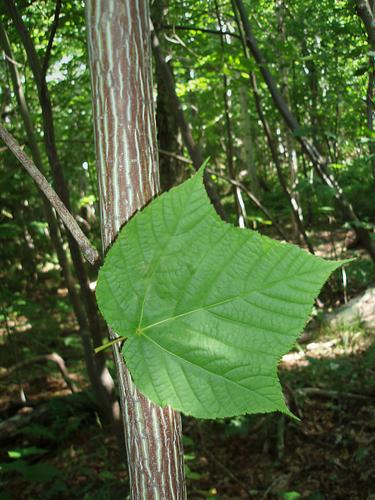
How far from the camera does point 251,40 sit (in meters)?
3.87

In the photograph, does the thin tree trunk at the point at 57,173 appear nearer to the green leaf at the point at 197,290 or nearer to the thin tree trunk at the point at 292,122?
the green leaf at the point at 197,290

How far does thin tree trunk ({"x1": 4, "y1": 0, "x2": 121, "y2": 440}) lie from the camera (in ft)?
6.67

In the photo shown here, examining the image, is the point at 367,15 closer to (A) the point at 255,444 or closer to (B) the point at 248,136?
(A) the point at 255,444

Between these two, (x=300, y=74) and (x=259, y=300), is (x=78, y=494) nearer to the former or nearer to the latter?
(x=259, y=300)

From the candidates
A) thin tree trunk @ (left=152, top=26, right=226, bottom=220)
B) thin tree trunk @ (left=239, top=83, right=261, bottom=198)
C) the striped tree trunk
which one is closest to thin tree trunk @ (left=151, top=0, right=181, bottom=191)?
thin tree trunk @ (left=152, top=26, right=226, bottom=220)

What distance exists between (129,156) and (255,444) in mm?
3509

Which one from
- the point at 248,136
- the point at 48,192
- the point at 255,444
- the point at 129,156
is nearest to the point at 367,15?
the point at 129,156

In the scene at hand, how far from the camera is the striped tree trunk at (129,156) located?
811 millimetres

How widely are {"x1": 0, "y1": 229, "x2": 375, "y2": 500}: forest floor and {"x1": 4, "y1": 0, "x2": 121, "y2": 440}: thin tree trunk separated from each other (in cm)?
65

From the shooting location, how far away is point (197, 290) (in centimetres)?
72

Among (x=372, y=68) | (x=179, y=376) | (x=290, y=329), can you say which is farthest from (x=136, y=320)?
(x=372, y=68)

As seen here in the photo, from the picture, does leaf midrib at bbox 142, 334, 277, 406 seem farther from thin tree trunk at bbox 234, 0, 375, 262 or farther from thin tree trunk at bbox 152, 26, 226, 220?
thin tree trunk at bbox 234, 0, 375, 262

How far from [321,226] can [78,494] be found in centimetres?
974

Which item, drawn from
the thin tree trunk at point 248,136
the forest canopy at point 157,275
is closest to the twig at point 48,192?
the forest canopy at point 157,275
